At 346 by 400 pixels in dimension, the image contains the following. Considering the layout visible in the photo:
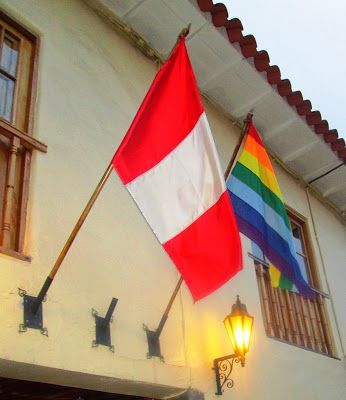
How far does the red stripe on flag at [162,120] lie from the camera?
365 centimetres

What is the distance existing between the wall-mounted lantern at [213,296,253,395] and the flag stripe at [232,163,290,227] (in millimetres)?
878

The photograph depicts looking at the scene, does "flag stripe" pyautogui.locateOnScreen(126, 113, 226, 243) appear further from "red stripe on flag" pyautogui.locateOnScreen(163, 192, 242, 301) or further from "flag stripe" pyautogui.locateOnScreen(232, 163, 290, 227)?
"flag stripe" pyautogui.locateOnScreen(232, 163, 290, 227)

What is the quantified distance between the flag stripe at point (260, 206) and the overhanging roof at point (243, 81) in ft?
5.24

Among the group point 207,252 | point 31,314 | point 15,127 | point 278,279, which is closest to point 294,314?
point 278,279

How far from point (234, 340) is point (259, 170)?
1450 millimetres

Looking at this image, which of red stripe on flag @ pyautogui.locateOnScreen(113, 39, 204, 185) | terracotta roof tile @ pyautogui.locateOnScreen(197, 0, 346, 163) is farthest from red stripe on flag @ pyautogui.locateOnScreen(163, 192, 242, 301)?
Answer: terracotta roof tile @ pyautogui.locateOnScreen(197, 0, 346, 163)

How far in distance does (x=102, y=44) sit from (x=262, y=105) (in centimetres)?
216

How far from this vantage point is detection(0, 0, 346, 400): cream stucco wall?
3.46 meters

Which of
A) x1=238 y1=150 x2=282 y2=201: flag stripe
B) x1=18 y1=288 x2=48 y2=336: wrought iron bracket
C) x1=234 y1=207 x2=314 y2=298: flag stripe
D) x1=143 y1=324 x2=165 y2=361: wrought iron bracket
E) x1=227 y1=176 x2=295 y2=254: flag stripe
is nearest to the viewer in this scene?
x1=18 y1=288 x2=48 y2=336: wrought iron bracket

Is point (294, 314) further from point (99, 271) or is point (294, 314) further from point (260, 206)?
point (99, 271)

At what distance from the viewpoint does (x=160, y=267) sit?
14.9 feet

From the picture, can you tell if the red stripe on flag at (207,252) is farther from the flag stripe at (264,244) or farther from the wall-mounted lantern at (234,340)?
the wall-mounted lantern at (234,340)

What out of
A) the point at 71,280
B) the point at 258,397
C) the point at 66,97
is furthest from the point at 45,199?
the point at 258,397

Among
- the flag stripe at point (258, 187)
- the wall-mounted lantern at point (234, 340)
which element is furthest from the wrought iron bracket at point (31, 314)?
the flag stripe at point (258, 187)
